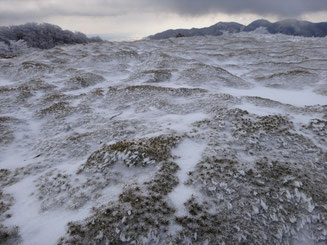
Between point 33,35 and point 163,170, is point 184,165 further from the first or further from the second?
point 33,35

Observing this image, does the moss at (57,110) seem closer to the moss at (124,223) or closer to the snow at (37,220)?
the snow at (37,220)

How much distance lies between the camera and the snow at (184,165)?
9859mm

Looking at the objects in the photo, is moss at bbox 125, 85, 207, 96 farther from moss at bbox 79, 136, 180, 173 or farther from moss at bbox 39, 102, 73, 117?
moss at bbox 79, 136, 180, 173

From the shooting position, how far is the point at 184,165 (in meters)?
12.2

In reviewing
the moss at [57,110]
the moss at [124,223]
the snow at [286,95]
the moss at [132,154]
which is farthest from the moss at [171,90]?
the moss at [124,223]

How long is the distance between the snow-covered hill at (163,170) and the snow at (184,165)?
55 mm

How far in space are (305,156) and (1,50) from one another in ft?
517

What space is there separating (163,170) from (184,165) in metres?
1.36

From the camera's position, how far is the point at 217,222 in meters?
8.88

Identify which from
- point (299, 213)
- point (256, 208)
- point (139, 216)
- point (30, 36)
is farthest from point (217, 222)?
point (30, 36)

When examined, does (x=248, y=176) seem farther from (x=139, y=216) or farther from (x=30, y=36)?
(x=30, y=36)

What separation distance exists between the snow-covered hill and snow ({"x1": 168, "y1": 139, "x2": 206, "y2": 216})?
0.18ft

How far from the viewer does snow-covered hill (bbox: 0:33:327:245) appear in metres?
8.75

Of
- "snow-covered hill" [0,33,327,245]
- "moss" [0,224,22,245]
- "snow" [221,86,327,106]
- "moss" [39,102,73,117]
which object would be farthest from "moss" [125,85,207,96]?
"moss" [0,224,22,245]
